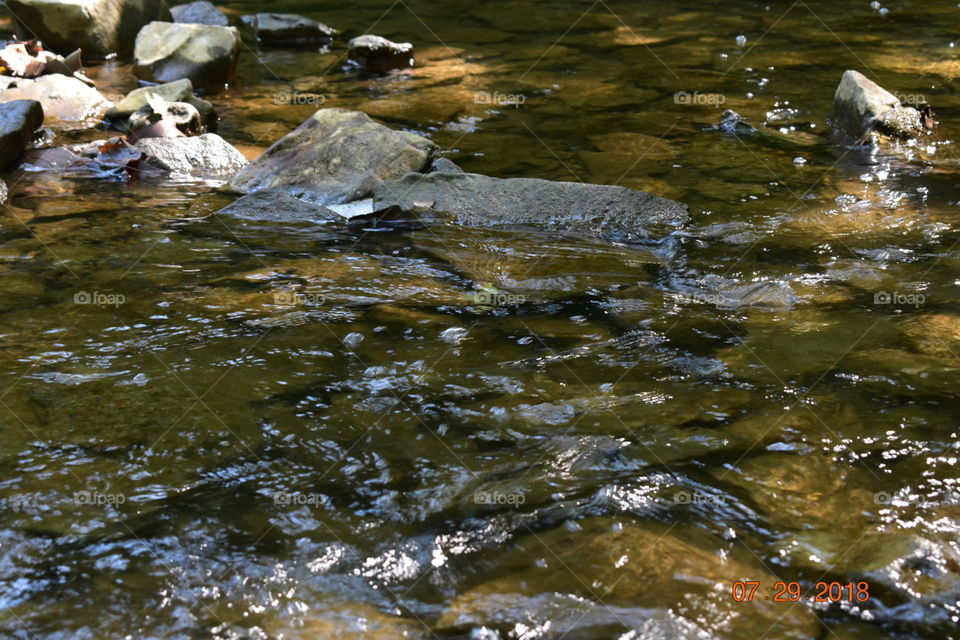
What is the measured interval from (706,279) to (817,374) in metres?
1.05

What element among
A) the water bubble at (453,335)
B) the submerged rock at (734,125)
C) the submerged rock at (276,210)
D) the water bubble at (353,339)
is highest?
the submerged rock at (734,125)

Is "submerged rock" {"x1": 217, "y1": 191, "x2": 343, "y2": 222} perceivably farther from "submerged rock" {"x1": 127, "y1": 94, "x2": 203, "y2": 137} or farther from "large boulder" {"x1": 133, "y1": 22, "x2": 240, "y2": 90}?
"large boulder" {"x1": 133, "y1": 22, "x2": 240, "y2": 90}

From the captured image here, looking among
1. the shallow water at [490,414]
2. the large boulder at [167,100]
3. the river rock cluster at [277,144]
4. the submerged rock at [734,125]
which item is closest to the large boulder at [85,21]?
the river rock cluster at [277,144]

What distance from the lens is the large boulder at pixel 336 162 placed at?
5.78 meters

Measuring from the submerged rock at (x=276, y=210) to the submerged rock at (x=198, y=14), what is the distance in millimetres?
5549

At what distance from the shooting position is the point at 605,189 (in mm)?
5469

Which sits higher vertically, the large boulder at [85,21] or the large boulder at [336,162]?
the large boulder at [85,21]

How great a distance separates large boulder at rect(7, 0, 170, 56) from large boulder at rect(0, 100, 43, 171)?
2985 mm

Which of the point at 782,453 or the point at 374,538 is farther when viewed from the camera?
the point at 782,453

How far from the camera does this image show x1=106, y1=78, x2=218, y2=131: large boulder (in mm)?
7371

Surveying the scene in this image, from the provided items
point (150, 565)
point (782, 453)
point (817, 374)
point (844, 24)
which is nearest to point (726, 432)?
point (782, 453)

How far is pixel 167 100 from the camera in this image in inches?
290

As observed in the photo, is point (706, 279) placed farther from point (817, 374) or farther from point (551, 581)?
point (551, 581)

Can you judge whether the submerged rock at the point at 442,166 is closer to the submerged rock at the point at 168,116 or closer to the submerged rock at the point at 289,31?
the submerged rock at the point at 168,116
